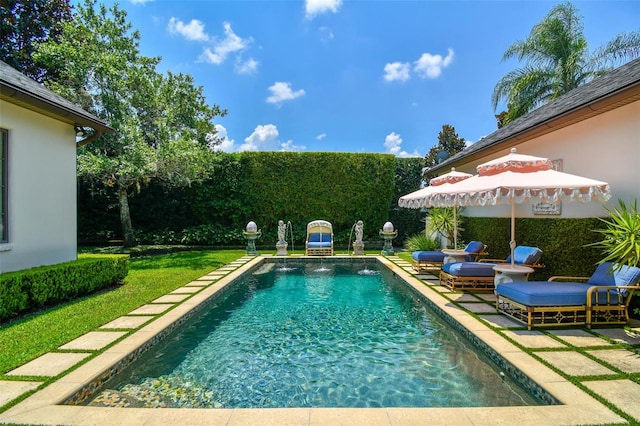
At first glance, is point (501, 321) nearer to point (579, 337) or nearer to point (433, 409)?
point (579, 337)

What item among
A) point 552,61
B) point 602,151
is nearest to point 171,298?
point 602,151

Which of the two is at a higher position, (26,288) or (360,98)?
(360,98)

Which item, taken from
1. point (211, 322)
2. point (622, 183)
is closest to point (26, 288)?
point (211, 322)

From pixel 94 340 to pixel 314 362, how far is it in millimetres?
3016

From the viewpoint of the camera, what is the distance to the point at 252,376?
418cm

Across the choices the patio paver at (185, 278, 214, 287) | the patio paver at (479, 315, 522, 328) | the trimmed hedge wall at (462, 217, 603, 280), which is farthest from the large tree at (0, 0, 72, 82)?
the patio paver at (479, 315, 522, 328)

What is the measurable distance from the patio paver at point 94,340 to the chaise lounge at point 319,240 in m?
9.67

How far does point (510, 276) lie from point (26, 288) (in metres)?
8.71

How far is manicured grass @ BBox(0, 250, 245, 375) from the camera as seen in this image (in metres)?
4.36

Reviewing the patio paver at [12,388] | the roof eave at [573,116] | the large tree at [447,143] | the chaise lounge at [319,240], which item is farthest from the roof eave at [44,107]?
the large tree at [447,143]

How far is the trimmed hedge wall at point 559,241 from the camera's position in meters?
6.50

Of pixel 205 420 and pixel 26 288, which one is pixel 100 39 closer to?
pixel 26 288

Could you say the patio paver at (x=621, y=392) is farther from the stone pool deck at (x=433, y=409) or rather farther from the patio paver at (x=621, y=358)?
the patio paver at (x=621, y=358)

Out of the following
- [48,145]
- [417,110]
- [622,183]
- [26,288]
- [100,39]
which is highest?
[100,39]
